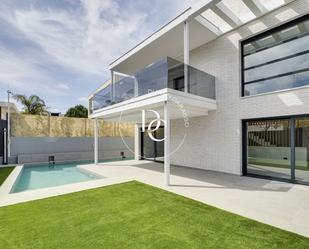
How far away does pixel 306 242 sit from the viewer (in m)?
3.01

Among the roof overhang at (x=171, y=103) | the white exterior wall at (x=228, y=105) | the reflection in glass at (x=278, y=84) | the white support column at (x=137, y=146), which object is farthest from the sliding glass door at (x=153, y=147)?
the reflection in glass at (x=278, y=84)

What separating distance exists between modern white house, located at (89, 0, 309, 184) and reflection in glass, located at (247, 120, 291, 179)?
3 centimetres

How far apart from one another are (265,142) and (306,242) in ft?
15.7

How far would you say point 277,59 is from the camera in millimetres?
7016

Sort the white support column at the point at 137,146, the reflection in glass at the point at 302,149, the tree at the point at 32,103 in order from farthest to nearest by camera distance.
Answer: the tree at the point at 32,103, the white support column at the point at 137,146, the reflection in glass at the point at 302,149

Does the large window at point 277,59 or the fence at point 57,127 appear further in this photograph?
the fence at point 57,127

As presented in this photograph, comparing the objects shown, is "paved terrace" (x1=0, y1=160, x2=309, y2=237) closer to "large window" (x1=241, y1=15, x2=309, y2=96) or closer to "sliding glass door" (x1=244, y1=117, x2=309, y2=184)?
"sliding glass door" (x1=244, y1=117, x2=309, y2=184)

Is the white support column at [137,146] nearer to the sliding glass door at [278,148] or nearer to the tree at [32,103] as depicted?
the sliding glass door at [278,148]

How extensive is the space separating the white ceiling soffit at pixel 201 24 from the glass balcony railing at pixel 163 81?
1.73 metres

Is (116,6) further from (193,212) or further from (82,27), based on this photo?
(193,212)

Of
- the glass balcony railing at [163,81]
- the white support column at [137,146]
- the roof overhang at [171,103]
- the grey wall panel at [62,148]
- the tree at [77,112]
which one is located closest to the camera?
the roof overhang at [171,103]

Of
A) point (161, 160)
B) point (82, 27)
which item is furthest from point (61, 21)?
point (161, 160)

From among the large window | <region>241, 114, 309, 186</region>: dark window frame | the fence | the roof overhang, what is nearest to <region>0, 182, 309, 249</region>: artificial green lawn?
the roof overhang

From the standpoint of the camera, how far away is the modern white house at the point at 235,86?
650 centimetres
